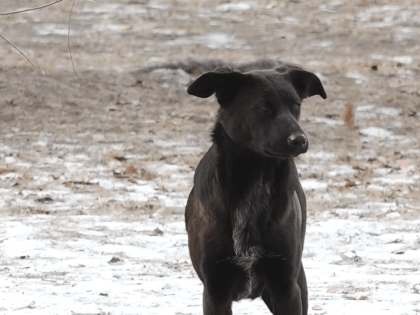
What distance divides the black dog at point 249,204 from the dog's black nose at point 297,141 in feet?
0.35

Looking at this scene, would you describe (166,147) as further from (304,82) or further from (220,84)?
(220,84)

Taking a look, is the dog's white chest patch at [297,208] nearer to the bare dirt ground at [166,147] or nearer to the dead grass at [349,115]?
the bare dirt ground at [166,147]

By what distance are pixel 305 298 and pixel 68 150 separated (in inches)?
321

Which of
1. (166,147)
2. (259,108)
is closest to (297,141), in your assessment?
(259,108)

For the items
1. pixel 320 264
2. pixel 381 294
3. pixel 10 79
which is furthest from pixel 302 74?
pixel 10 79

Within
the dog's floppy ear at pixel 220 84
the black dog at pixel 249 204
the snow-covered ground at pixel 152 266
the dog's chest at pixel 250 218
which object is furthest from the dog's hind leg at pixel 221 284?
the snow-covered ground at pixel 152 266

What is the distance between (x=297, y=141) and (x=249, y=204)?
1.77 ft

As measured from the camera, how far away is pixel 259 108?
410 centimetres

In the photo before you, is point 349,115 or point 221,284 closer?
point 221,284

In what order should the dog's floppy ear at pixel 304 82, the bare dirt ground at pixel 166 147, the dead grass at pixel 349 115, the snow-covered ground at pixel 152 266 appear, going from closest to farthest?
the dog's floppy ear at pixel 304 82
the snow-covered ground at pixel 152 266
the bare dirt ground at pixel 166 147
the dead grass at pixel 349 115

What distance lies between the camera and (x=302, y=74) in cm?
446

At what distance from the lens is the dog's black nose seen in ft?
12.7

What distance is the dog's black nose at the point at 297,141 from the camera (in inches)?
152

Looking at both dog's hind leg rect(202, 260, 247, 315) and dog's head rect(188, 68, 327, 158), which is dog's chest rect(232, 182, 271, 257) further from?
dog's head rect(188, 68, 327, 158)
